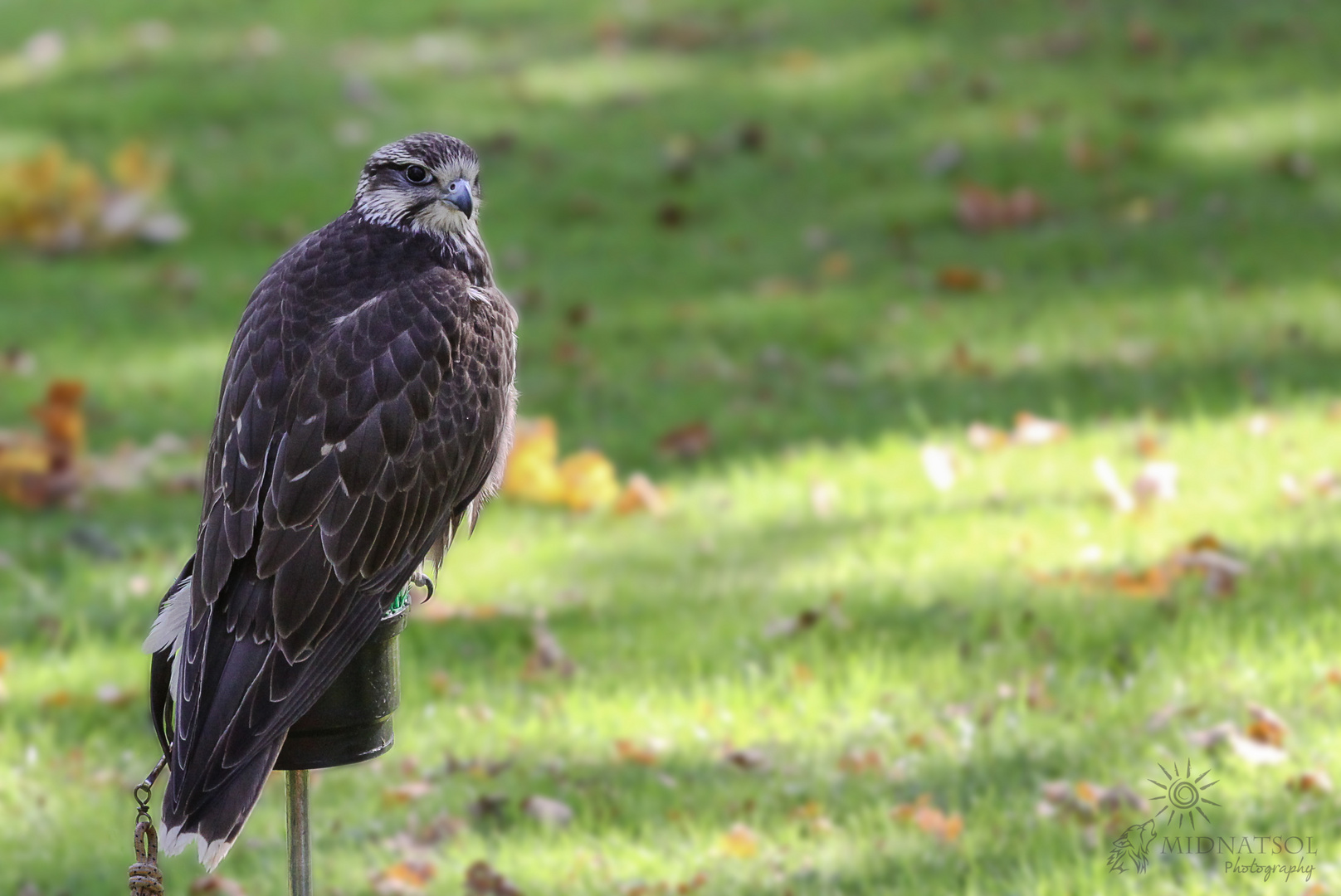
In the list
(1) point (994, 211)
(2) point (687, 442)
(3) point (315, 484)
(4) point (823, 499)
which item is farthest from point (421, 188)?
(1) point (994, 211)

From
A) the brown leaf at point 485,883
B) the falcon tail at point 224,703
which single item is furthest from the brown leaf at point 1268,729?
the falcon tail at point 224,703

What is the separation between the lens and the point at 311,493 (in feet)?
10.8

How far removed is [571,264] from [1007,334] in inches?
105

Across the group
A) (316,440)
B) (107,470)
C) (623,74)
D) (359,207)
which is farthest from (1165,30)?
(316,440)

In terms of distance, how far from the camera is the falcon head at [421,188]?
4086 millimetres

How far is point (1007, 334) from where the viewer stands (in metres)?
8.41

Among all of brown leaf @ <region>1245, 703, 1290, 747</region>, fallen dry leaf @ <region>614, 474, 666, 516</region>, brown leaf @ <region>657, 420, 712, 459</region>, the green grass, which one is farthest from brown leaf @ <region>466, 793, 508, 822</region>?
brown leaf @ <region>657, 420, 712, 459</region>

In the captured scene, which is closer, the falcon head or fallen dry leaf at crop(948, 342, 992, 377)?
the falcon head

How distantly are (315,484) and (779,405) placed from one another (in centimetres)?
476

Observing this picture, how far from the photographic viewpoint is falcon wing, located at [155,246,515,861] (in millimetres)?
3025

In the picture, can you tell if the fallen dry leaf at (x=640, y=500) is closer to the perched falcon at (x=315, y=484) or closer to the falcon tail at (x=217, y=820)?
the perched falcon at (x=315, y=484)

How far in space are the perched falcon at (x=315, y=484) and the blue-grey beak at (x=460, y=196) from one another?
0.48 feet

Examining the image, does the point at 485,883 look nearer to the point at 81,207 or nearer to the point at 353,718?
the point at 353,718

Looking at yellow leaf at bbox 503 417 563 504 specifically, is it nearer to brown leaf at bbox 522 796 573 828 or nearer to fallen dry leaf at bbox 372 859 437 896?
brown leaf at bbox 522 796 573 828
